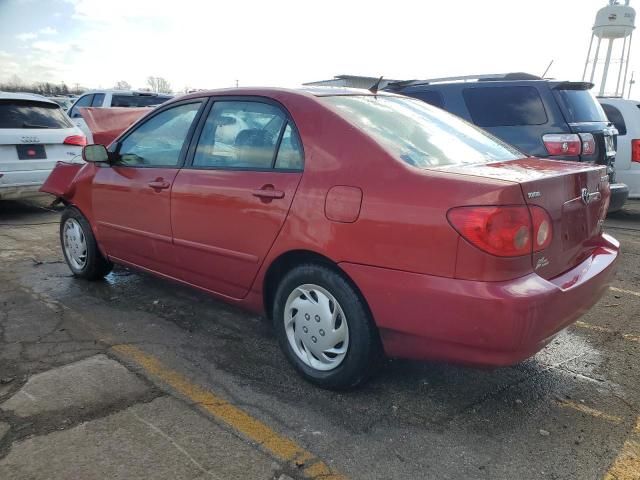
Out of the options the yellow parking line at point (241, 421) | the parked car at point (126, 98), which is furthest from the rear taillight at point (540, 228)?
the parked car at point (126, 98)

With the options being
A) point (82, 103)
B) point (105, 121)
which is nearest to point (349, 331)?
point (105, 121)

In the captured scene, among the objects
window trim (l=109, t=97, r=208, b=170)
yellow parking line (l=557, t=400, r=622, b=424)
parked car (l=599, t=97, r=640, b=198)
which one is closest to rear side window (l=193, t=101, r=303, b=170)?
window trim (l=109, t=97, r=208, b=170)

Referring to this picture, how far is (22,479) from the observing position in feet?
7.10

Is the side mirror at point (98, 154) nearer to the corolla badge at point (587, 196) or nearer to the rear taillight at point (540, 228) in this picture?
the rear taillight at point (540, 228)

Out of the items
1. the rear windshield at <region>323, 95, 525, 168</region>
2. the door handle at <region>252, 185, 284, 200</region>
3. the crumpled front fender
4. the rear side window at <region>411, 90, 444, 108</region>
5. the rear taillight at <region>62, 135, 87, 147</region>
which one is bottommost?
the crumpled front fender

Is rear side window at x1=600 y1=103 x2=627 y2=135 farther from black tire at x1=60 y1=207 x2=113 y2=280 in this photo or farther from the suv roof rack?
black tire at x1=60 y1=207 x2=113 y2=280

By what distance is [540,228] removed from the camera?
7.77ft

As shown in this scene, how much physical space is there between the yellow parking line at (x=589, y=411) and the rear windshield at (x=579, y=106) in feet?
12.8

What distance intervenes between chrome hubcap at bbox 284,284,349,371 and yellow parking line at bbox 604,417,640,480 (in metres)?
1.27

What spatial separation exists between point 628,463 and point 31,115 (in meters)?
7.99

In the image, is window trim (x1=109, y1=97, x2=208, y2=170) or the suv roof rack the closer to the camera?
window trim (x1=109, y1=97, x2=208, y2=170)

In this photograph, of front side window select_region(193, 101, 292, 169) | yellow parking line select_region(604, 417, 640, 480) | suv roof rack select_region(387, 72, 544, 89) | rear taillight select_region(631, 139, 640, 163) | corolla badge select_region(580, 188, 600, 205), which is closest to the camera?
yellow parking line select_region(604, 417, 640, 480)

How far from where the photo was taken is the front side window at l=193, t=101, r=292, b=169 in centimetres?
309

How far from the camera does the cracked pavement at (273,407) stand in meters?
2.29
